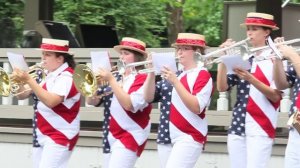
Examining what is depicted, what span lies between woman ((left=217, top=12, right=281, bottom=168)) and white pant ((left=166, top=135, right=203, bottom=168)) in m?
0.31

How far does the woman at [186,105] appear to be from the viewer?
7469 mm

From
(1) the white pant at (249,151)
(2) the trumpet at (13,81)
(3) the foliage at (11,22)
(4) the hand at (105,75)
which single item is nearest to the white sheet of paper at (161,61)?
(4) the hand at (105,75)

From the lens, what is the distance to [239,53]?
745 cm

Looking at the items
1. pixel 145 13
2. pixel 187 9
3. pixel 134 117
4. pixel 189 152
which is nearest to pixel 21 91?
pixel 134 117

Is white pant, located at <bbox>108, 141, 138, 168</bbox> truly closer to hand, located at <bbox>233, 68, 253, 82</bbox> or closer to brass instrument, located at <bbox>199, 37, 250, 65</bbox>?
brass instrument, located at <bbox>199, 37, 250, 65</bbox>

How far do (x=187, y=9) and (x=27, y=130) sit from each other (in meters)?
10.5

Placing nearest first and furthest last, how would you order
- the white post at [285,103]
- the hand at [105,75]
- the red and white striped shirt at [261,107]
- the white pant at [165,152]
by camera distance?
1. the red and white striped shirt at [261,107]
2. the hand at [105,75]
3. the white pant at [165,152]
4. the white post at [285,103]

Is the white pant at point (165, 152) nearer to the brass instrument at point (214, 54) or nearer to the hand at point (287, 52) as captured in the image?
the brass instrument at point (214, 54)

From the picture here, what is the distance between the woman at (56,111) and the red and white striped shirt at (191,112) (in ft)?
3.38

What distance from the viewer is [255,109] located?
762 centimetres

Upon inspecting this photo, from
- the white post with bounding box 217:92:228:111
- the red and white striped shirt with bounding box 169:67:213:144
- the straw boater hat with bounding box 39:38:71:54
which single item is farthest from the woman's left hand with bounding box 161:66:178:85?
the white post with bounding box 217:92:228:111

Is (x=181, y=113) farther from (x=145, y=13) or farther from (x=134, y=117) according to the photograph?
(x=145, y=13)

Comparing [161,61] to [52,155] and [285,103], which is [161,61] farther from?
[285,103]

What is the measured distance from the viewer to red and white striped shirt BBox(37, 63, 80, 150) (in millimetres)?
8211
